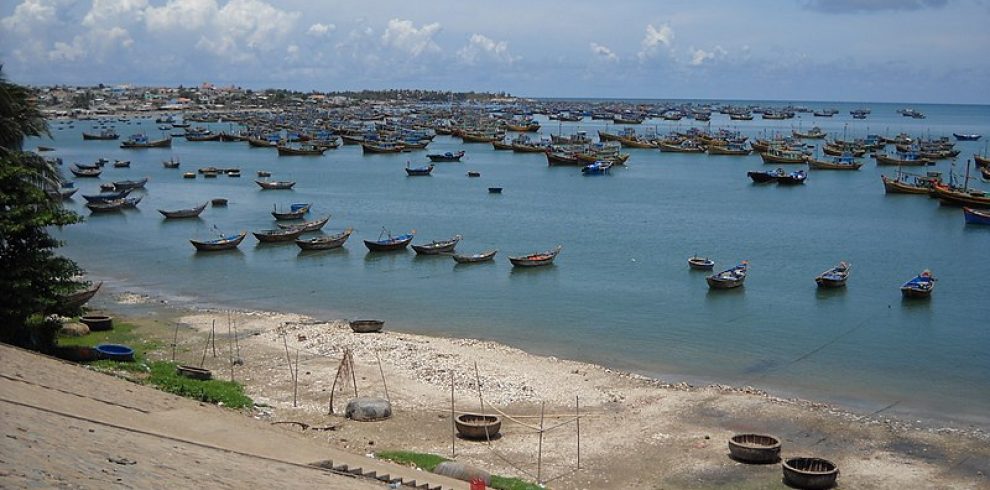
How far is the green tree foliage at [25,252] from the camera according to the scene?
740 inches

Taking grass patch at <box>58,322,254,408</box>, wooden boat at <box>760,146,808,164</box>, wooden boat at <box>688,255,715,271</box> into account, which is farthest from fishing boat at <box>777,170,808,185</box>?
grass patch at <box>58,322,254,408</box>

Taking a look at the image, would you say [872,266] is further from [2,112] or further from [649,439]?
[2,112]

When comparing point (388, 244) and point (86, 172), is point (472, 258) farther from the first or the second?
point (86, 172)

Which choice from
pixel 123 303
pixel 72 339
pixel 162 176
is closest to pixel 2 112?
pixel 72 339

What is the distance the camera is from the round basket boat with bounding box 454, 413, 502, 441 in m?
17.2

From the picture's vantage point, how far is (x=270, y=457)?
13938 millimetres

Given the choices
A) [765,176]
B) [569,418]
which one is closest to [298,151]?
[765,176]

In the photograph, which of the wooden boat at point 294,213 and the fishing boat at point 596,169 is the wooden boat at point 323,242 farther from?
the fishing boat at point 596,169

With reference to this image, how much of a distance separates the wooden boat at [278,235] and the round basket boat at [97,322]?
17145mm

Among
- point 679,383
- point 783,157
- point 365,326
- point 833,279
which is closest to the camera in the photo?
point 679,383

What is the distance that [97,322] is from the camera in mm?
24281

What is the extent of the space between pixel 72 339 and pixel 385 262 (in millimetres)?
17024

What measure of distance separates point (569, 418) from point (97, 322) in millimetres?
12862

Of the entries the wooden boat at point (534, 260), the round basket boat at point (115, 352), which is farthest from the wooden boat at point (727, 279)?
the round basket boat at point (115, 352)
